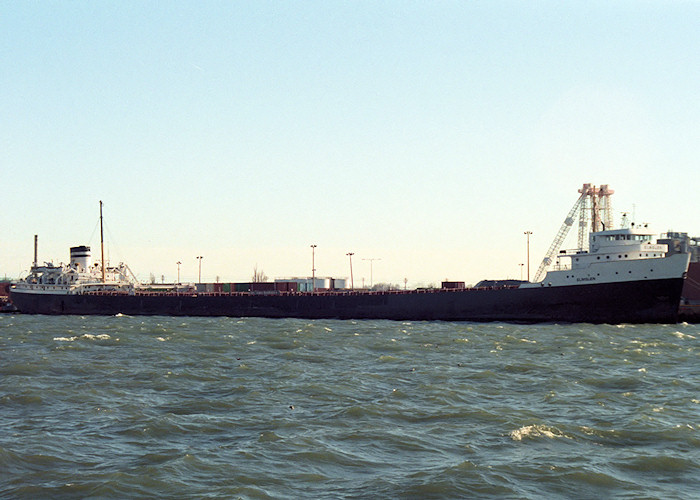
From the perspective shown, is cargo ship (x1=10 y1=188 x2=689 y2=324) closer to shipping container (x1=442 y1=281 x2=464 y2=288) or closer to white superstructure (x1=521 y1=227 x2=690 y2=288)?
white superstructure (x1=521 y1=227 x2=690 y2=288)

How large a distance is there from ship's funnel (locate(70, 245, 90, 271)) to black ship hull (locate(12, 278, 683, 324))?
6.30 m

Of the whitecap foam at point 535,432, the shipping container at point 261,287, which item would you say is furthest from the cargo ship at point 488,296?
the whitecap foam at point 535,432

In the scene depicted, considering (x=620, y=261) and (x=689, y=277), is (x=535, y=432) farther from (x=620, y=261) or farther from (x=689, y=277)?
(x=689, y=277)

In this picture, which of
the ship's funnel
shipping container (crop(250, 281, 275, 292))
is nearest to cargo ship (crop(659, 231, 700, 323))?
shipping container (crop(250, 281, 275, 292))

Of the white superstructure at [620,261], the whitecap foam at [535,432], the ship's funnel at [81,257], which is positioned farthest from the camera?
the ship's funnel at [81,257]

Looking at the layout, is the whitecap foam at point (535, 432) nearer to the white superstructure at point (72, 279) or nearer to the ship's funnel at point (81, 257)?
the white superstructure at point (72, 279)

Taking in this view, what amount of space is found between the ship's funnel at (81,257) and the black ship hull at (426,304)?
630 cm

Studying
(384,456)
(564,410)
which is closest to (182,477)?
(384,456)

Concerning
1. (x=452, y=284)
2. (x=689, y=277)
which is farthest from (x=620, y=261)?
(x=689, y=277)

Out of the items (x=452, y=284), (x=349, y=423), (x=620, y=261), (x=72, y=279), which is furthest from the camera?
(x=72, y=279)

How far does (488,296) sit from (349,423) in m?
45.6

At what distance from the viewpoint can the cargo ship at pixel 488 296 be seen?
57.4 metres

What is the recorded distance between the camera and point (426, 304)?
220 feet

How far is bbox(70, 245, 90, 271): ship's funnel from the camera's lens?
292 feet
